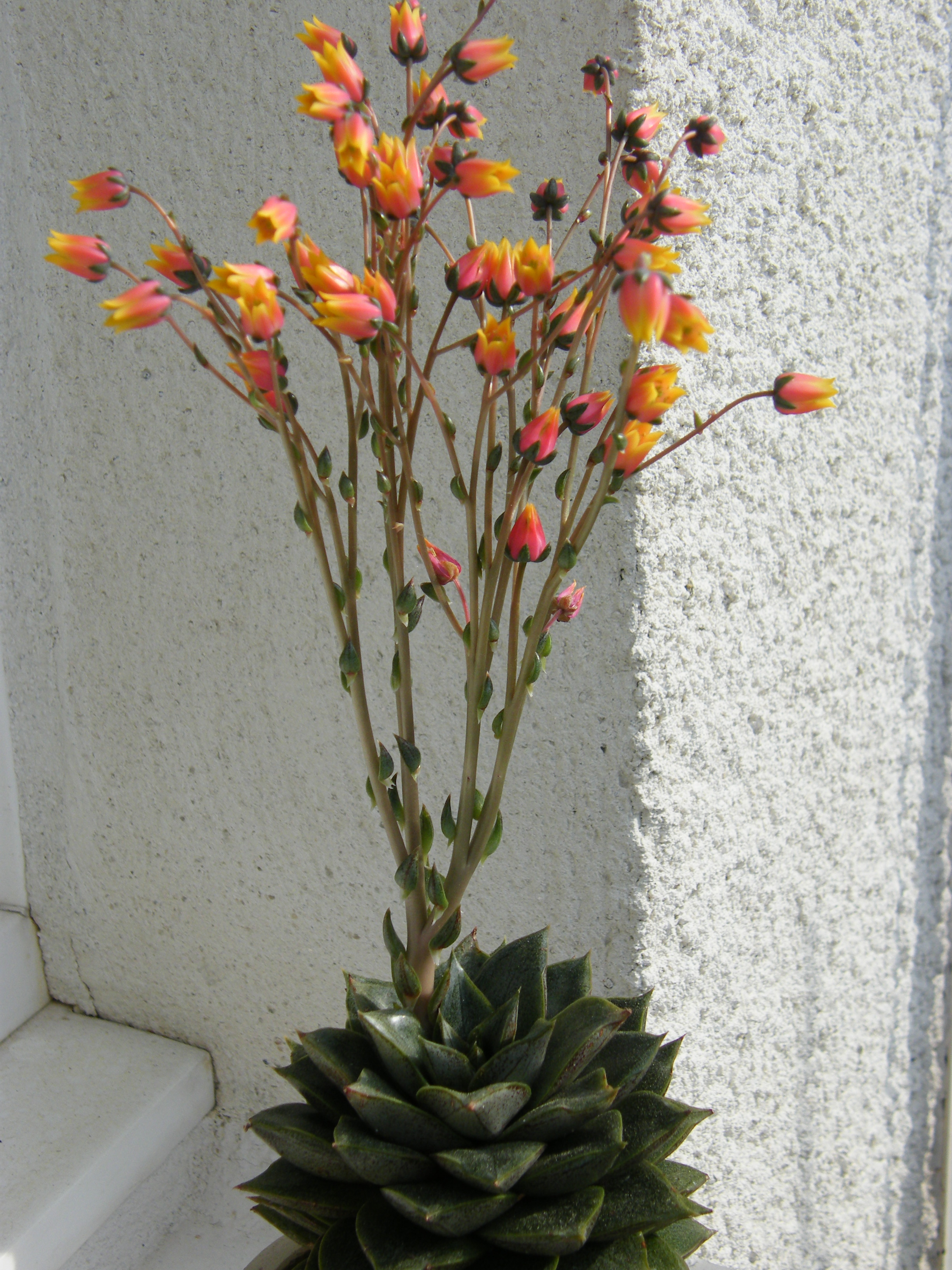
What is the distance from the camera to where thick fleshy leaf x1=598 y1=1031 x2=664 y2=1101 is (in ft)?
1.94

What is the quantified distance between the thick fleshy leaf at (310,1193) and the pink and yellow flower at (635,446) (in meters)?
0.40

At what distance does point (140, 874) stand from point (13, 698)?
24 cm

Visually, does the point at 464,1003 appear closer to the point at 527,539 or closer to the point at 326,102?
the point at 527,539

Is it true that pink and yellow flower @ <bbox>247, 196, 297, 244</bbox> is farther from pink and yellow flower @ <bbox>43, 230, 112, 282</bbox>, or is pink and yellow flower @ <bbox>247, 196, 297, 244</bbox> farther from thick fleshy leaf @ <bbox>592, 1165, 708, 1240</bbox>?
thick fleshy leaf @ <bbox>592, 1165, 708, 1240</bbox>

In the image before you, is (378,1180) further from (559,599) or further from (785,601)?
(785,601)

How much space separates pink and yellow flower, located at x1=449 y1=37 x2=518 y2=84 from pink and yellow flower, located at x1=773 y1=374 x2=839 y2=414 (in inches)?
7.8

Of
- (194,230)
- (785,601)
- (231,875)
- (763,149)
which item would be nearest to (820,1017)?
(785,601)

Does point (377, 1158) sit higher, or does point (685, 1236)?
point (377, 1158)

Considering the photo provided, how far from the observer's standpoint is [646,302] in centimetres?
37

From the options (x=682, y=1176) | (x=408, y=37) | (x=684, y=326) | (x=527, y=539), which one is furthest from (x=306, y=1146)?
(x=408, y=37)

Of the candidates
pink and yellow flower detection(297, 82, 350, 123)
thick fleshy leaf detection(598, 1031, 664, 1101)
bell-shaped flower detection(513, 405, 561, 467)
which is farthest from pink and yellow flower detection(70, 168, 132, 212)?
thick fleshy leaf detection(598, 1031, 664, 1101)

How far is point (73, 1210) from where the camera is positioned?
34.9 inches

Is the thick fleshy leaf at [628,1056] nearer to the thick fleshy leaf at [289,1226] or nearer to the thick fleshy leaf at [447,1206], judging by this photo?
the thick fleshy leaf at [447,1206]

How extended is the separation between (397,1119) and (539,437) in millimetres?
384
